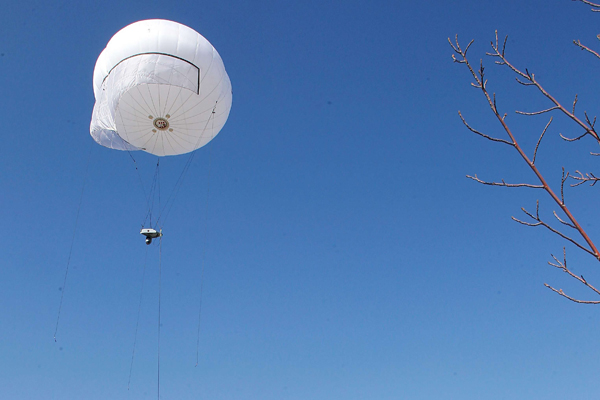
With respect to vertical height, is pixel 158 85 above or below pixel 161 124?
below

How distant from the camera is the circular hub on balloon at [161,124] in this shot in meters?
20.5

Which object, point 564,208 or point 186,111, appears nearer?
point 564,208

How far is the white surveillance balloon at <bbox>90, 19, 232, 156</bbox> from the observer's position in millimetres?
18906

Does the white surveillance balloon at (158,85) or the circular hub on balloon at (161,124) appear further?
the circular hub on balloon at (161,124)

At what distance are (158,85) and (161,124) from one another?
2.37 meters

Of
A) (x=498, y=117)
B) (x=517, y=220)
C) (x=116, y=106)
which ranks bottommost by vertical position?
(x=517, y=220)

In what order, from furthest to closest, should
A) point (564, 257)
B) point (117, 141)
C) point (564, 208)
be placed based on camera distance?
point (117, 141) < point (564, 257) < point (564, 208)

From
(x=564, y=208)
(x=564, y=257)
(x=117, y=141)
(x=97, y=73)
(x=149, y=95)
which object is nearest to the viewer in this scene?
(x=564, y=208)

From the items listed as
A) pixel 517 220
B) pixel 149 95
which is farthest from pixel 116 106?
pixel 517 220

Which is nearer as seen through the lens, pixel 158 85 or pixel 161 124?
pixel 158 85

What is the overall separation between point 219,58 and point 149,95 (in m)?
3.80

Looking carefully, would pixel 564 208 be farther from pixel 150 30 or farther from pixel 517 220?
pixel 150 30

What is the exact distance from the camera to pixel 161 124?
68.4 ft

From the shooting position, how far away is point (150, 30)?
19594 mm
